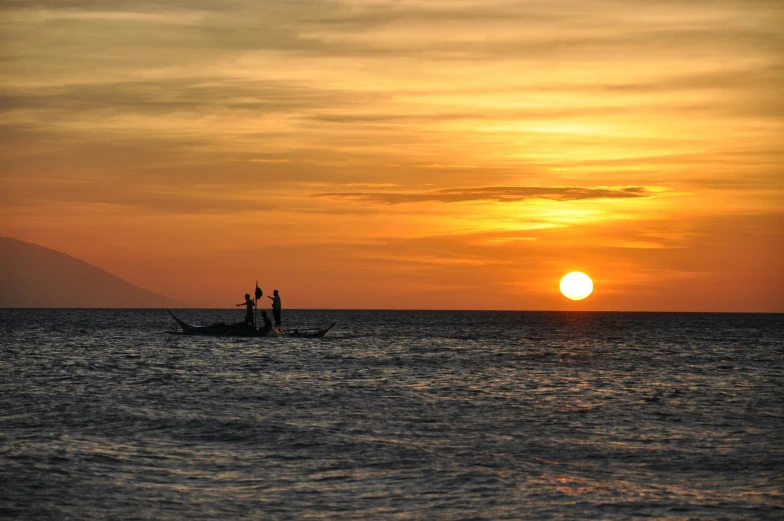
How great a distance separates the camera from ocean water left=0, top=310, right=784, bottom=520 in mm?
16562

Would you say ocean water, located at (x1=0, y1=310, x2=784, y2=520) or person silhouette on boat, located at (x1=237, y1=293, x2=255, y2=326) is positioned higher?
person silhouette on boat, located at (x1=237, y1=293, x2=255, y2=326)

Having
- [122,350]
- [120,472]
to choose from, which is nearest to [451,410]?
[120,472]

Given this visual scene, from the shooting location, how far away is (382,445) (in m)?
22.7

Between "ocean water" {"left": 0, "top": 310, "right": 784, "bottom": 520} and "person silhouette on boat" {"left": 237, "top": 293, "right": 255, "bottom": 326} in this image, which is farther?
"person silhouette on boat" {"left": 237, "top": 293, "right": 255, "bottom": 326}

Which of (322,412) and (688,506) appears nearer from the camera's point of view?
(688,506)

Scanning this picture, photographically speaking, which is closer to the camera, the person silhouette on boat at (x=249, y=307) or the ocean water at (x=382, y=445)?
the ocean water at (x=382, y=445)

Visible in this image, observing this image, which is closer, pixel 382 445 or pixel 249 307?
pixel 382 445

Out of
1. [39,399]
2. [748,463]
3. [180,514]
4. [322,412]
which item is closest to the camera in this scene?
[180,514]

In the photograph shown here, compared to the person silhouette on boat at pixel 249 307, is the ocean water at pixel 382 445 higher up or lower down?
lower down

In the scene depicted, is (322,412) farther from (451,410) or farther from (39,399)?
(39,399)

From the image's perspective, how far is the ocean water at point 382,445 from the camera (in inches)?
652

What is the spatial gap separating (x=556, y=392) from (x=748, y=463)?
54.4ft

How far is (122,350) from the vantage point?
65.6 m

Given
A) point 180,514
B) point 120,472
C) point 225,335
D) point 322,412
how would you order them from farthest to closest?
point 225,335 → point 322,412 → point 120,472 → point 180,514
